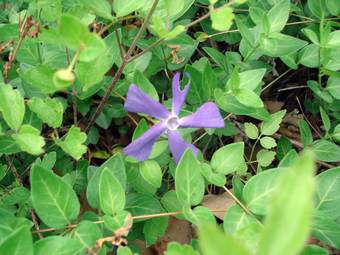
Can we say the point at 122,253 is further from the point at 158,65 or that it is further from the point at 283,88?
the point at 283,88

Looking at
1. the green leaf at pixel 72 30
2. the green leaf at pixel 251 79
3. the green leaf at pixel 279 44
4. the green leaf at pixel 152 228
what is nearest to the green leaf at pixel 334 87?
the green leaf at pixel 279 44

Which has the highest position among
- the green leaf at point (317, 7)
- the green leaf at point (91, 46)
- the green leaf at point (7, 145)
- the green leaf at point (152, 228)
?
the green leaf at point (91, 46)

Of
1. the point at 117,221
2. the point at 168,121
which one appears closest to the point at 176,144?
the point at 168,121

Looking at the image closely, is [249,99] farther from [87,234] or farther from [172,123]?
[87,234]

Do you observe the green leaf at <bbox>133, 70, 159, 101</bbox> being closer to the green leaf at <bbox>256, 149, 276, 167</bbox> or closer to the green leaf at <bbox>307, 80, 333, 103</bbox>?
the green leaf at <bbox>256, 149, 276, 167</bbox>

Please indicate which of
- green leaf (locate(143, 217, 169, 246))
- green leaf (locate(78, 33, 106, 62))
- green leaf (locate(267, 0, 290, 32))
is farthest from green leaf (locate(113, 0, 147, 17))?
green leaf (locate(143, 217, 169, 246))

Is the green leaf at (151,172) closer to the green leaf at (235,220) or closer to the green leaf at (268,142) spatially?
the green leaf at (235,220)
